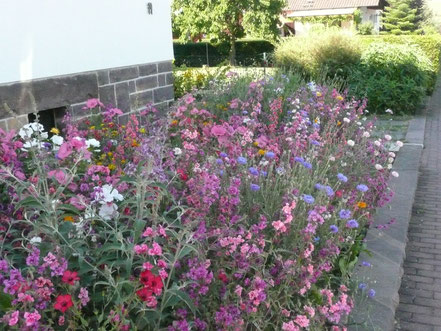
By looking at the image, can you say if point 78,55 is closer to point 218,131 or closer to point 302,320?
point 218,131

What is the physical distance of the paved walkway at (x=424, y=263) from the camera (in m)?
3.11

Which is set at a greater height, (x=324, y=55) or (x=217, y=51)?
(x=324, y=55)

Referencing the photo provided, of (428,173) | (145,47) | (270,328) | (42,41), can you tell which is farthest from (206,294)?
(428,173)

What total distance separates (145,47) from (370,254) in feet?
11.1

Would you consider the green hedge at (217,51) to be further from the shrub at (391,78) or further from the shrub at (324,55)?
the shrub at (391,78)

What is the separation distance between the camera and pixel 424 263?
380cm

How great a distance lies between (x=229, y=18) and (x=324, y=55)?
68.6 feet

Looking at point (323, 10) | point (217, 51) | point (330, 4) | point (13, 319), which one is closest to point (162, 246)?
point (13, 319)

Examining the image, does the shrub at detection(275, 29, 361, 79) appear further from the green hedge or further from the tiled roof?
the tiled roof

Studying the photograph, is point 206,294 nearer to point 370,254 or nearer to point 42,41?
point 370,254

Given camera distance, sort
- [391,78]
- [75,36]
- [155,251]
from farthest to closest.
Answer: [391,78]
[75,36]
[155,251]

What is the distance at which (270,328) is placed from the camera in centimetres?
237

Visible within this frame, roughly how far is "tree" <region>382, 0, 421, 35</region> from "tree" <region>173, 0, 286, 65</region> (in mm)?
11338

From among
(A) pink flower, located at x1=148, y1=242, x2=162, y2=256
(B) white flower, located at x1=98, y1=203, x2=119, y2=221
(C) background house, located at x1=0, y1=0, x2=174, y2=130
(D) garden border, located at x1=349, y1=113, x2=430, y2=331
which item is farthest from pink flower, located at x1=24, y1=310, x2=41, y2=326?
(C) background house, located at x1=0, y1=0, x2=174, y2=130
